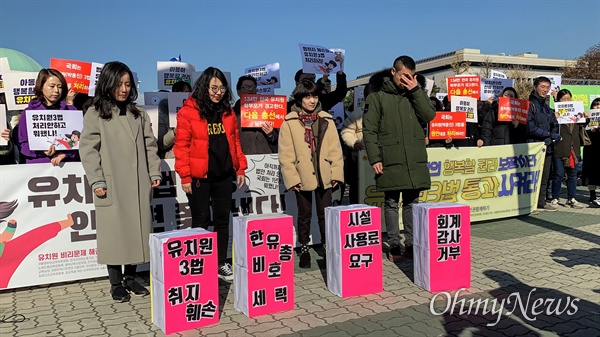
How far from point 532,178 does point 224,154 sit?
580cm

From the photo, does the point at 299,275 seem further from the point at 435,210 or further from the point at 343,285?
the point at 435,210

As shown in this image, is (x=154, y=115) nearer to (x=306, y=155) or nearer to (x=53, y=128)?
(x=53, y=128)

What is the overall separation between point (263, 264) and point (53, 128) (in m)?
2.66

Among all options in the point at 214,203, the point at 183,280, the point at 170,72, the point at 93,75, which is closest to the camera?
the point at 183,280

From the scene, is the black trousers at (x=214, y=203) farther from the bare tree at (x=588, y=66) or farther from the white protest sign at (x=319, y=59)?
the bare tree at (x=588, y=66)

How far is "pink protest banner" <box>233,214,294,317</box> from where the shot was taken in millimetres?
4031

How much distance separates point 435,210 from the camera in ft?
14.7

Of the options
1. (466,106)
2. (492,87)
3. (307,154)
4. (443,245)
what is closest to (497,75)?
(492,87)

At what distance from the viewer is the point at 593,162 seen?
9305 millimetres

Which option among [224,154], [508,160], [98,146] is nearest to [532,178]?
[508,160]

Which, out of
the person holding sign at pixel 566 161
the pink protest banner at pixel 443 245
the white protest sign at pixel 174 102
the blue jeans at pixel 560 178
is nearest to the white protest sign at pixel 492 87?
the person holding sign at pixel 566 161

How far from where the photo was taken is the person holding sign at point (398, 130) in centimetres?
522

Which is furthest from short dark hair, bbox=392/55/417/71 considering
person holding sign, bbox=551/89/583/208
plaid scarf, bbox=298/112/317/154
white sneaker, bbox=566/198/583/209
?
white sneaker, bbox=566/198/583/209

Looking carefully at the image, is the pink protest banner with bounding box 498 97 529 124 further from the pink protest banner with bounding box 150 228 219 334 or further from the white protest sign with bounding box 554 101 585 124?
the pink protest banner with bounding box 150 228 219 334
